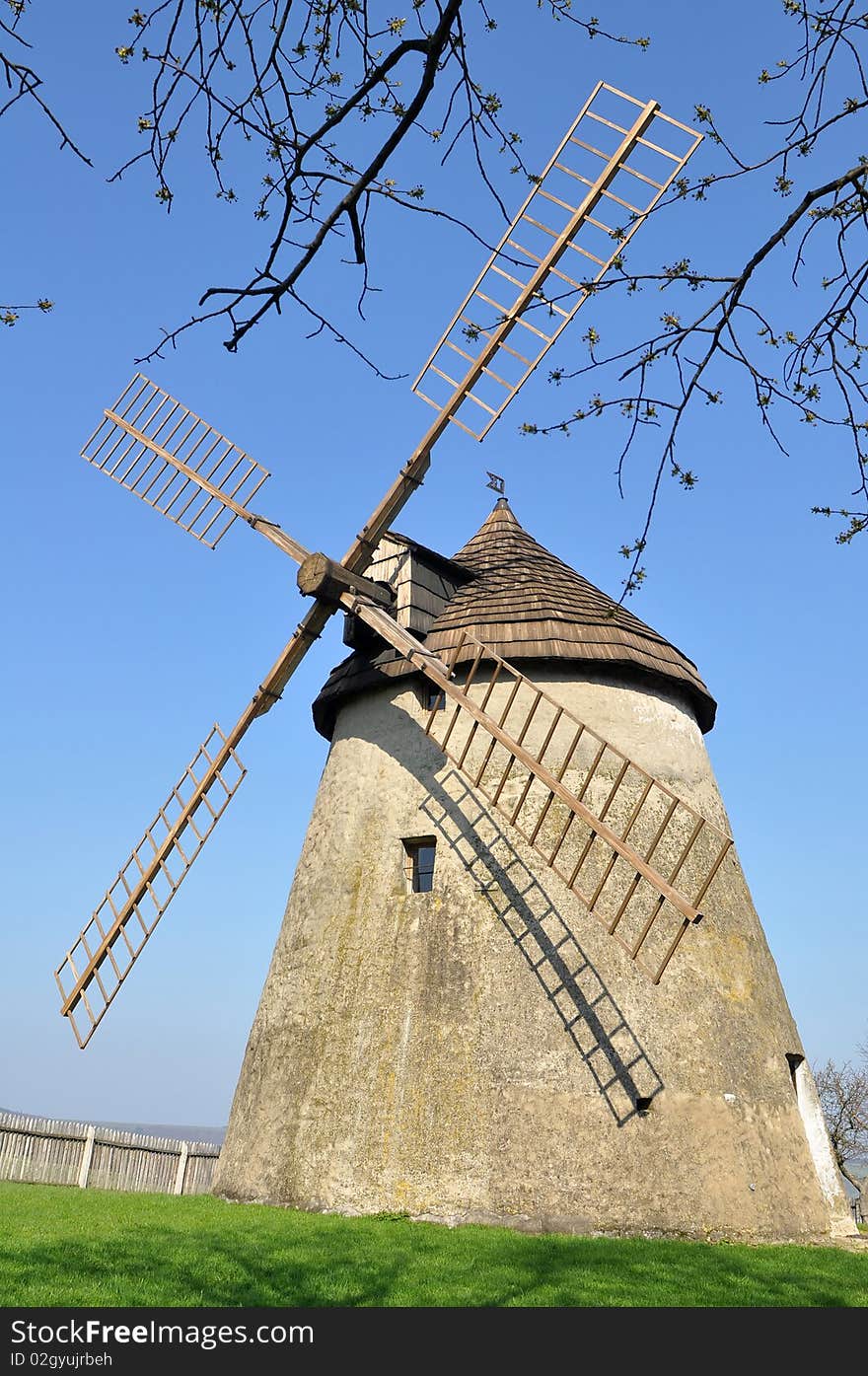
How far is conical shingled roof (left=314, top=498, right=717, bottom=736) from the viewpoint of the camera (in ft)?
38.6

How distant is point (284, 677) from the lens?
1298 cm

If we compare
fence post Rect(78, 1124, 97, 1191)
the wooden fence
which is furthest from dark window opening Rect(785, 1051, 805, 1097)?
fence post Rect(78, 1124, 97, 1191)

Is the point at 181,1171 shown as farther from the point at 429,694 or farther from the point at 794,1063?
the point at 794,1063

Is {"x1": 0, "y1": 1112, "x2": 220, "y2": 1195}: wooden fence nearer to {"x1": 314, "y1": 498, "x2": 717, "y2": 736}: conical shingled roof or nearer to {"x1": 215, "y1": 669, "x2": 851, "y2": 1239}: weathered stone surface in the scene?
{"x1": 215, "y1": 669, "x2": 851, "y2": 1239}: weathered stone surface

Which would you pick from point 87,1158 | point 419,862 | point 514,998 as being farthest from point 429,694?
point 87,1158

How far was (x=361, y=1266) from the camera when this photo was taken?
7.50 m

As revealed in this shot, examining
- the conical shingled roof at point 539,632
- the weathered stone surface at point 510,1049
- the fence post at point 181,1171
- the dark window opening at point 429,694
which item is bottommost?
the fence post at point 181,1171

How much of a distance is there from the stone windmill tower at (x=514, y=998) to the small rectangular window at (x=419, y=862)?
2cm

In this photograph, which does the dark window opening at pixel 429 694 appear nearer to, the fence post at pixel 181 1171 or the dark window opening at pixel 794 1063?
the dark window opening at pixel 794 1063

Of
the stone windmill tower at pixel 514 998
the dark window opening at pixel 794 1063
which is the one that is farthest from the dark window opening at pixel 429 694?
the dark window opening at pixel 794 1063

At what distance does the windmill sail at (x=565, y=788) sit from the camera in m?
10.3

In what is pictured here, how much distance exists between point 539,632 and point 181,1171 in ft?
27.8

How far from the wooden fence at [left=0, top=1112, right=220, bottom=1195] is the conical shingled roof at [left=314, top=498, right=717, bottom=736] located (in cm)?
571

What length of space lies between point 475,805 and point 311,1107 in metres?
3.39
